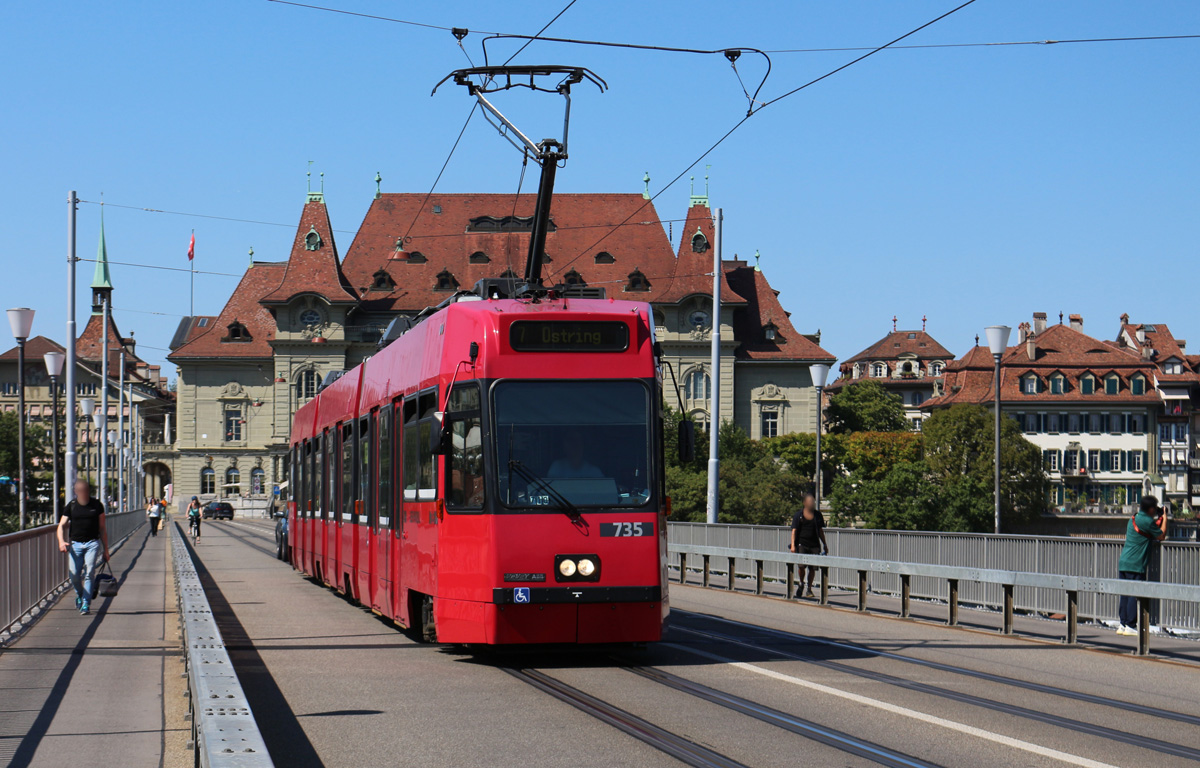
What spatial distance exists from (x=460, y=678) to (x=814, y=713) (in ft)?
10.5

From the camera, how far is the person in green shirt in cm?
1554

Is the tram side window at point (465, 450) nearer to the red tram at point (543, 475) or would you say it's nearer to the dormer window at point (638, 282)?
the red tram at point (543, 475)

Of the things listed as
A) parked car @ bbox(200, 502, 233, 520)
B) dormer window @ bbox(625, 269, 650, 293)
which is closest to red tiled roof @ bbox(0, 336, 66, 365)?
parked car @ bbox(200, 502, 233, 520)

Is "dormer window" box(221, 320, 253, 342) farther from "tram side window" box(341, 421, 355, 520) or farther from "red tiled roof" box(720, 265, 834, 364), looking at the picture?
"tram side window" box(341, 421, 355, 520)

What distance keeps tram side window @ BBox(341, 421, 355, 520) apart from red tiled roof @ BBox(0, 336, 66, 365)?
140 m

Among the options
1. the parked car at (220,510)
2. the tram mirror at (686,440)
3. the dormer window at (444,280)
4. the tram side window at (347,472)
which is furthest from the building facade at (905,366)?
the tram mirror at (686,440)

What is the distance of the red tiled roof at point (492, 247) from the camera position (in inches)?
4365

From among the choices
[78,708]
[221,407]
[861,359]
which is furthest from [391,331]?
[861,359]

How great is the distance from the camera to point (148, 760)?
28.0 feet

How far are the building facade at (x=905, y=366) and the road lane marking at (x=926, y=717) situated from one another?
15874cm

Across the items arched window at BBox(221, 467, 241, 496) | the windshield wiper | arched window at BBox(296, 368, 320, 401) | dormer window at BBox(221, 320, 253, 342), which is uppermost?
dormer window at BBox(221, 320, 253, 342)

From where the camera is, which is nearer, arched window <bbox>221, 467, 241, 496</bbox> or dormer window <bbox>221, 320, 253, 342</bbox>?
arched window <bbox>221, 467, 241, 496</bbox>

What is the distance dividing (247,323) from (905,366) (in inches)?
3362

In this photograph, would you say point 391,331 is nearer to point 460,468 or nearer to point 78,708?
point 460,468
